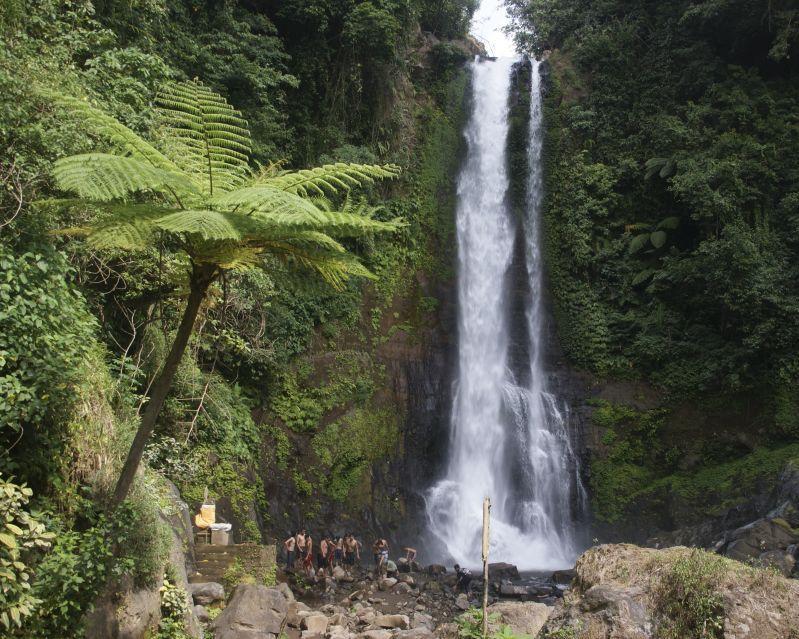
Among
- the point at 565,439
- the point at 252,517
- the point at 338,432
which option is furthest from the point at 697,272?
the point at 252,517

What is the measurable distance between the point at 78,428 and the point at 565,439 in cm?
1294

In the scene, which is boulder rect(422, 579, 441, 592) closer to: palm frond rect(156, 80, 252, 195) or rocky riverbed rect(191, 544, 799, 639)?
rocky riverbed rect(191, 544, 799, 639)

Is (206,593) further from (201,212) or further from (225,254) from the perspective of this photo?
(201,212)

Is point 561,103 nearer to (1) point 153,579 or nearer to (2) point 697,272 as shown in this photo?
(2) point 697,272

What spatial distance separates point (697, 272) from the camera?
49.6ft

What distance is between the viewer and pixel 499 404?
1631 cm

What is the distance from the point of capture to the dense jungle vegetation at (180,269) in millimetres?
4406

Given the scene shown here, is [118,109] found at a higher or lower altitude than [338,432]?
higher

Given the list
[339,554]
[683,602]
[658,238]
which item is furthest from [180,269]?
[658,238]

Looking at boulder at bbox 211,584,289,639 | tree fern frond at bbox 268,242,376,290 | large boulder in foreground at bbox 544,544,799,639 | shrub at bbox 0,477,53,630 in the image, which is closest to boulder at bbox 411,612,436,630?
boulder at bbox 211,584,289,639

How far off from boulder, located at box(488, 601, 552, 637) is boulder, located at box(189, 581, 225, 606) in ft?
11.3

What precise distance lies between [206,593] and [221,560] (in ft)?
2.65

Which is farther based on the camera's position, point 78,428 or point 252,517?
point 252,517

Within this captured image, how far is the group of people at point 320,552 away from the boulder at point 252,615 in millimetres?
3909
